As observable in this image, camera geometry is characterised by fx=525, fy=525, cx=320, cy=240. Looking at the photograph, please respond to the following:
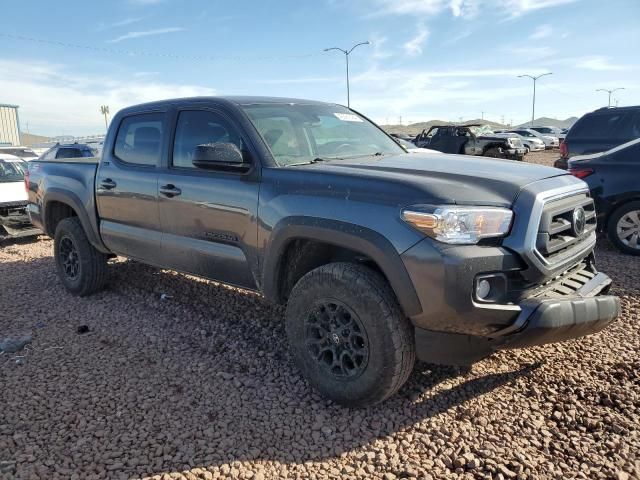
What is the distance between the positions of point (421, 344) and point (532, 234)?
2.70 ft

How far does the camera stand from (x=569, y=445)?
8.90 ft

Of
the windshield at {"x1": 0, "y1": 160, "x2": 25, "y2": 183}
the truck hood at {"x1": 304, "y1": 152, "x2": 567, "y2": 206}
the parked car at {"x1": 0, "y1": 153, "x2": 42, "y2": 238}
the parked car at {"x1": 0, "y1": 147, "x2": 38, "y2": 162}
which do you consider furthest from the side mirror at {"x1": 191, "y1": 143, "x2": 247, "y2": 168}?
the parked car at {"x1": 0, "y1": 147, "x2": 38, "y2": 162}

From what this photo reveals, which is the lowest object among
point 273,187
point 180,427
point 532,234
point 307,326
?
point 180,427

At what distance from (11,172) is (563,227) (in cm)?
913

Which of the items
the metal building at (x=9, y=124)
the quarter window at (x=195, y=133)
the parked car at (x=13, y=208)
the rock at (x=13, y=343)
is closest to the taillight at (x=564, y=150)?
the quarter window at (x=195, y=133)

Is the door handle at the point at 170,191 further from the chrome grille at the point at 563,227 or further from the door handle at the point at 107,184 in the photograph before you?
the chrome grille at the point at 563,227

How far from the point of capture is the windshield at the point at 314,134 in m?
3.76

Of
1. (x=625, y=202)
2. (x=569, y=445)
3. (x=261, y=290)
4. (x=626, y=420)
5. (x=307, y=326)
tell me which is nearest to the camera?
(x=569, y=445)

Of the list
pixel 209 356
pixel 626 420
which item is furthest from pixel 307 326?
pixel 626 420

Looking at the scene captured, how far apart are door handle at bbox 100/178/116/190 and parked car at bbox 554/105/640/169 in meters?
7.57

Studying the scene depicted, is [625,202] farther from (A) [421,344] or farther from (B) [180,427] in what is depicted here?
(B) [180,427]

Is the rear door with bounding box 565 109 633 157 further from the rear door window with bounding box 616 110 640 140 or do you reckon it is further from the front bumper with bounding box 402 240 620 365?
the front bumper with bounding box 402 240 620 365

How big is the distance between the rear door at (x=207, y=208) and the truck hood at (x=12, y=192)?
571 cm

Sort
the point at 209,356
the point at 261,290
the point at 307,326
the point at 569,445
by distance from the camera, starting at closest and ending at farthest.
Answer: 1. the point at 569,445
2. the point at 307,326
3. the point at 261,290
4. the point at 209,356
